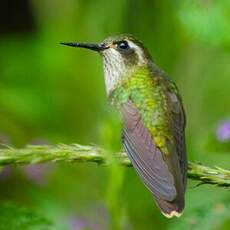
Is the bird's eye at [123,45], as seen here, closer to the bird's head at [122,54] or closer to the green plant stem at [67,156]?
the bird's head at [122,54]

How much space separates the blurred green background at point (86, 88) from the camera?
15.7 feet

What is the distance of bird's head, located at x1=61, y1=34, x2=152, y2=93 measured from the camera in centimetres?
411

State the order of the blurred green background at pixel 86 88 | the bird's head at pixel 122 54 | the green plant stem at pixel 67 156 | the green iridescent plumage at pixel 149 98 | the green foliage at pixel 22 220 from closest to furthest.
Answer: the green plant stem at pixel 67 156
the green foliage at pixel 22 220
the green iridescent plumage at pixel 149 98
the bird's head at pixel 122 54
the blurred green background at pixel 86 88

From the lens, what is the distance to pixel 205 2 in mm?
4457

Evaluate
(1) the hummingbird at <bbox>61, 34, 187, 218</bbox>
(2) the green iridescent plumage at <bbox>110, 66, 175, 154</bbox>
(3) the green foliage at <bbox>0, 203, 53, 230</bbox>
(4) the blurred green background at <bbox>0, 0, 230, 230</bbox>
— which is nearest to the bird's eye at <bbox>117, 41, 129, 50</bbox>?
(1) the hummingbird at <bbox>61, 34, 187, 218</bbox>

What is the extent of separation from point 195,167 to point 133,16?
10.3 ft

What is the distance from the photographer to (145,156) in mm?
3344

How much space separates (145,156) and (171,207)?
0.50m

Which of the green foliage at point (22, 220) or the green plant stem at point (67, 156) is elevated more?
the green plant stem at point (67, 156)

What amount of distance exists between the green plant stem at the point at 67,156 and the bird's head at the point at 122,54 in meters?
1.32

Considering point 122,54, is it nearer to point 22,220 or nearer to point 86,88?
point 22,220

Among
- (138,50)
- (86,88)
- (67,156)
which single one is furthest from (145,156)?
(86,88)

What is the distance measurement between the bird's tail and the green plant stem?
0.11 meters

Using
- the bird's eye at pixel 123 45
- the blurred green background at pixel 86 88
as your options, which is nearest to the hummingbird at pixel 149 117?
the bird's eye at pixel 123 45
